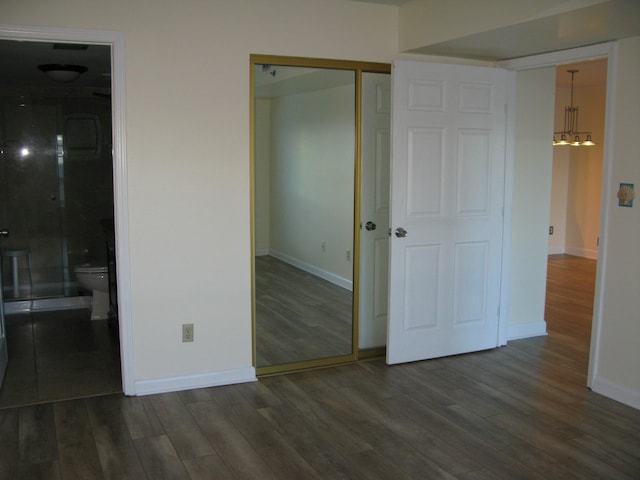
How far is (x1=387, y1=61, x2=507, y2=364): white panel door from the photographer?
13.8ft

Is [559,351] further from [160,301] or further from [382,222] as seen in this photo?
[160,301]

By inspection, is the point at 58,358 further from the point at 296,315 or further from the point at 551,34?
the point at 551,34

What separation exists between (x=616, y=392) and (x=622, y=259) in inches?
31.6

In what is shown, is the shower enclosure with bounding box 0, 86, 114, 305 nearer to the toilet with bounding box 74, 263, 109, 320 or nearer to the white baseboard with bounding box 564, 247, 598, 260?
the toilet with bounding box 74, 263, 109, 320

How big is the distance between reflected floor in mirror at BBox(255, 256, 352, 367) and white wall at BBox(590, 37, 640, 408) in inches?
66.2

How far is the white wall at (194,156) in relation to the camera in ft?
12.0

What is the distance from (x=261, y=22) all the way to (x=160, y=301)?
1814mm

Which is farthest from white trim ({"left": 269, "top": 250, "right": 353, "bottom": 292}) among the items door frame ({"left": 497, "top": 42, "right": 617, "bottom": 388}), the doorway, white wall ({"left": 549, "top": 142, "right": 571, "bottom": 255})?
white wall ({"left": 549, "top": 142, "right": 571, "bottom": 255})

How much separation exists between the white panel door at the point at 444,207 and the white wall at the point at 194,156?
742mm

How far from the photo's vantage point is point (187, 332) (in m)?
3.91

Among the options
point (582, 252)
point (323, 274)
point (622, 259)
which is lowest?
point (582, 252)

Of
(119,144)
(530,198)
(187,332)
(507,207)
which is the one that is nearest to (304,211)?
(187,332)

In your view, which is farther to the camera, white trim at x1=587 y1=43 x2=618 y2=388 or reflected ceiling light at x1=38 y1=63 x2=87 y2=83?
reflected ceiling light at x1=38 y1=63 x2=87 y2=83

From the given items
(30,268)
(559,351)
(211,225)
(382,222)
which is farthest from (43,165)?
(559,351)
